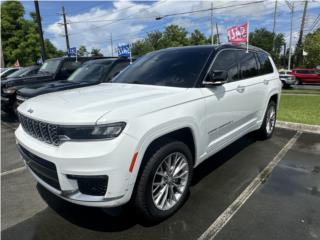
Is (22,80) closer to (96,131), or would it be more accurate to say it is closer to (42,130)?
(42,130)

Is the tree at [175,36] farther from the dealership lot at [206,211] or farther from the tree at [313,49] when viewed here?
the dealership lot at [206,211]

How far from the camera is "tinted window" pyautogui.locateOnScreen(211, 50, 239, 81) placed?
3.93m

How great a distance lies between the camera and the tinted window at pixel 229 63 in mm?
3934

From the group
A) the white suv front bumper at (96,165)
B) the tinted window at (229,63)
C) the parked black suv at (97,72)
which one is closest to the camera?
the white suv front bumper at (96,165)

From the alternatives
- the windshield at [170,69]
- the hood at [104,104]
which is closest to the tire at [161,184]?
the hood at [104,104]

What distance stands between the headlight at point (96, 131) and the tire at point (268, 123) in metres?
3.95

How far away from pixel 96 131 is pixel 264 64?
419cm

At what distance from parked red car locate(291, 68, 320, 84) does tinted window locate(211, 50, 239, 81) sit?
27.5m

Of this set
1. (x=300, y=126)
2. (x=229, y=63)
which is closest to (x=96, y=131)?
(x=229, y=63)

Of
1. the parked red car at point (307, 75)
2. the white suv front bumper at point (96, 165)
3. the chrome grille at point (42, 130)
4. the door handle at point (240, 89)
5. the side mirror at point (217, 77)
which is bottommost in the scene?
the parked red car at point (307, 75)

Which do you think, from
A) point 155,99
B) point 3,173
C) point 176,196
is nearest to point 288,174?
point 176,196

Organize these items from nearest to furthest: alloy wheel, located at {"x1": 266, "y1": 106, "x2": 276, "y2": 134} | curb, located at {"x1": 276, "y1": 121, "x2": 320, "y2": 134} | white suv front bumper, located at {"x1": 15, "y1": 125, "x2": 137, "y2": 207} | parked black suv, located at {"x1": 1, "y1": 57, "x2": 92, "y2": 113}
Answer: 1. white suv front bumper, located at {"x1": 15, "y1": 125, "x2": 137, "y2": 207}
2. alloy wheel, located at {"x1": 266, "y1": 106, "x2": 276, "y2": 134}
3. curb, located at {"x1": 276, "y1": 121, "x2": 320, "y2": 134}
4. parked black suv, located at {"x1": 1, "y1": 57, "x2": 92, "y2": 113}

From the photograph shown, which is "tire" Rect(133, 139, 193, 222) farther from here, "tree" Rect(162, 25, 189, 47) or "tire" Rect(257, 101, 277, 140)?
"tree" Rect(162, 25, 189, 47)

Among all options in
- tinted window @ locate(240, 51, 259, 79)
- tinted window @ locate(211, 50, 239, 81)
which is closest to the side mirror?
tinted window @ locate(211, 50, 239, 81)
